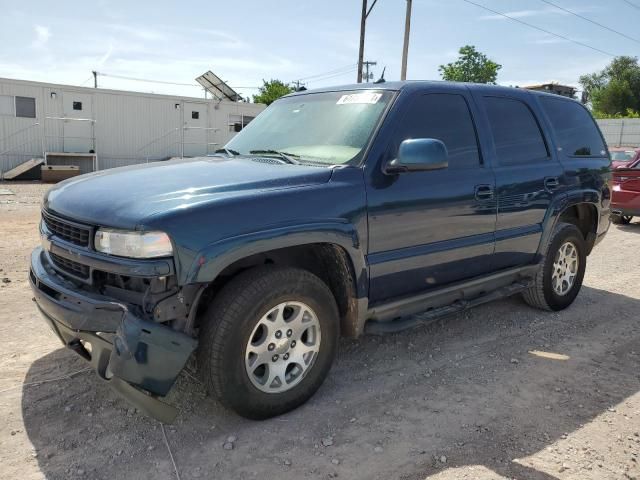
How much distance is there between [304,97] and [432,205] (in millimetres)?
1431

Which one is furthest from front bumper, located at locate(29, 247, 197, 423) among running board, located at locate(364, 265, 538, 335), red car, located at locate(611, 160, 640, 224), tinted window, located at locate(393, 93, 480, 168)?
red car, located at locate(611, 160, 640, 224)

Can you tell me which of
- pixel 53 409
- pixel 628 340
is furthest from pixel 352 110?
pixel 628 340

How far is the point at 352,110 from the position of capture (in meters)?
3.64

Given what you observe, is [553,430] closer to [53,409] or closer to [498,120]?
[498,120]

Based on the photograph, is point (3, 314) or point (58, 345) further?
point (3, 314)

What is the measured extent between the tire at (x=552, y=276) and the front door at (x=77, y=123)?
18.5m

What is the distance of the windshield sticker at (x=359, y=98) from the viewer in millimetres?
3635

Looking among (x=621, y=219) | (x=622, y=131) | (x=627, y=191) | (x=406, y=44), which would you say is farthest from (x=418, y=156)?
(x=622, y=131)

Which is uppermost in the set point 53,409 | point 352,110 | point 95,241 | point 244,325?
point 352,110

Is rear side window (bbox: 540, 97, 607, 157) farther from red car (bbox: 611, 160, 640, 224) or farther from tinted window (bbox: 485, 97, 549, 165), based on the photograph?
red car (bbox: 611, 160, 640, 224)

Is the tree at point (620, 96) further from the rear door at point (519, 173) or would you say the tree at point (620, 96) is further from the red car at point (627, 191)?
the rear door at point (519, 173)

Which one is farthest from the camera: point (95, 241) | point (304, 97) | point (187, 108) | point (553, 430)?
point (187, 108)

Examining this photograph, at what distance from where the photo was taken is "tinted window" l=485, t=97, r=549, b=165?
4227mm

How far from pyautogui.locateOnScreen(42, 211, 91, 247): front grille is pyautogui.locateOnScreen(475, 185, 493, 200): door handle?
264 centimetres
